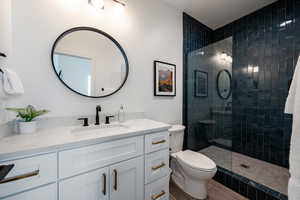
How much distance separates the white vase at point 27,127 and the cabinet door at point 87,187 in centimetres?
52

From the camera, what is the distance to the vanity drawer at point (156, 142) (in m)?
1.13

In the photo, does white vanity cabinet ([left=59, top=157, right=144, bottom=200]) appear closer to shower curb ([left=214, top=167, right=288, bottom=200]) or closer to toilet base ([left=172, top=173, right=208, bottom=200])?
toilet base ([left=172, top=173, right=208, bottom=200])

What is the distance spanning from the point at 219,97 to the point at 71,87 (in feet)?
6.32

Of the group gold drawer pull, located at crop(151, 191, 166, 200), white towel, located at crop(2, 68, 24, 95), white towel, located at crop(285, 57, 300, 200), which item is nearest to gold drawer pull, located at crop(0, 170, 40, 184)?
white towel, located at crop(2, 68, 24, 95)

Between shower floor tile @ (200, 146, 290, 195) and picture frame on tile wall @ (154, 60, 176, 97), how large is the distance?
1.18 metres

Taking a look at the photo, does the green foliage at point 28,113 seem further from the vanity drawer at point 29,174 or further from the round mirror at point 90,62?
the vanity drawer at point 29,174

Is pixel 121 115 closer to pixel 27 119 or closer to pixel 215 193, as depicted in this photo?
pixel 27 119

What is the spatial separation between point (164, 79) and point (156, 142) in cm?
101

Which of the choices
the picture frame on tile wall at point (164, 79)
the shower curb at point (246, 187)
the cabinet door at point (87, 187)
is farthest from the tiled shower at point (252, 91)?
the cabinet door at point (87, 187)

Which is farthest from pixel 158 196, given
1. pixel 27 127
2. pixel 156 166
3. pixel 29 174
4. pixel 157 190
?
pixel 27 127

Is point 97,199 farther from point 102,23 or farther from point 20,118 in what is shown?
point 102,23

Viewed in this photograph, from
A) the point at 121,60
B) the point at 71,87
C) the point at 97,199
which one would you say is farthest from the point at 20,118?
the point at 121,60

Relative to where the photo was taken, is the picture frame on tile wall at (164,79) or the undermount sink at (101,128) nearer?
the undermount sink at (101,128)

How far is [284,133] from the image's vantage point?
1950mm
